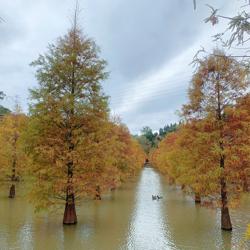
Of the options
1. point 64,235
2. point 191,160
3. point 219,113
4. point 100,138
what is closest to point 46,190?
point 64,235

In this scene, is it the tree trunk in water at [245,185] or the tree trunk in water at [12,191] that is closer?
the tree trunk in water at [245,185]

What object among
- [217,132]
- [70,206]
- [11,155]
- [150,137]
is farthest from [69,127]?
[150,137]

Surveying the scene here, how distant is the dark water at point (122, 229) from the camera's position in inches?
552

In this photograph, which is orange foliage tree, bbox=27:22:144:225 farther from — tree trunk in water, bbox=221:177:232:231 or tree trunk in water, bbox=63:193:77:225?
tree trunk in water, bbox=221:177:232:231

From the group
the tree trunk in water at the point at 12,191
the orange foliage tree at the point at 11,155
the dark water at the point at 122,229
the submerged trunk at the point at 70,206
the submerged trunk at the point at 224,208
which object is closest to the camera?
the dark water at the point at 122,229

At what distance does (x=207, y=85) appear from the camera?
1777cm

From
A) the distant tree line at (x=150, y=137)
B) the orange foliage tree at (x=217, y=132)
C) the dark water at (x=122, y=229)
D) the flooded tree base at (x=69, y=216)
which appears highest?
the distant tree line at (x=150, y=137)

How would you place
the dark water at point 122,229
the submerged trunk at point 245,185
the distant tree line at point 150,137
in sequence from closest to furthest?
the dark water at point 122,229, the submerged trunk at point 245,185, the distant tree line at point 150,137

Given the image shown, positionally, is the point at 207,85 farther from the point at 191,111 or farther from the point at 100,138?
the point at 100,138

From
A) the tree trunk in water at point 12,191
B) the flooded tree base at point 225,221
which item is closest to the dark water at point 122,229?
the flooded tree base at point 225,221

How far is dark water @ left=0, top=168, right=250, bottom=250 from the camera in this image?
552 inches

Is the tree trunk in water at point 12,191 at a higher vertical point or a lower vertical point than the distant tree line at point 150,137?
lower

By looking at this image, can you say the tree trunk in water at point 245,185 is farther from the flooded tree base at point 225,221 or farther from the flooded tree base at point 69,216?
the flooded tree base at point 69,216

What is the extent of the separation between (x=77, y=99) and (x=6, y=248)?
7.92 metres
